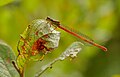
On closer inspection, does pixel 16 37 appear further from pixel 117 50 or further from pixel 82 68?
pixel 117 50

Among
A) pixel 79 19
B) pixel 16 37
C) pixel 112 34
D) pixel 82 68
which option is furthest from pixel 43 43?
pixel 112 34

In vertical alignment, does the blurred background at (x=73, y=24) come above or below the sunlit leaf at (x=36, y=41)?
below

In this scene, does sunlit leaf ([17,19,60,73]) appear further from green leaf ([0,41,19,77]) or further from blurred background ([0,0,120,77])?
blurred background ([0,0,120,77])

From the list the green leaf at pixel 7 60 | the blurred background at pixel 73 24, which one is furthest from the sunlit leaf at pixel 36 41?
the blurred background at pixel 73 24

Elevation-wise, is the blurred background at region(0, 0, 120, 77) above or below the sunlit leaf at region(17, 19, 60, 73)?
below

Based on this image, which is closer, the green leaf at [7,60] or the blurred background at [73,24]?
the green leaf at [7,60]

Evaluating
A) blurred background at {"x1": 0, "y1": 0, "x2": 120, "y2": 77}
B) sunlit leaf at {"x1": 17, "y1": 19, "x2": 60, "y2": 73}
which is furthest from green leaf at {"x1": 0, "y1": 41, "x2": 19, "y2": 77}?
blurred background at {"x1": 0, "y1": 0, "x2": 120, "y2": 77}

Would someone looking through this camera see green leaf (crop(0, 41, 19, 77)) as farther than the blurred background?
No

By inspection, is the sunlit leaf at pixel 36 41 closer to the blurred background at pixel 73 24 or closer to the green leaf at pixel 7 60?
the green leaf at pixel 7 60
